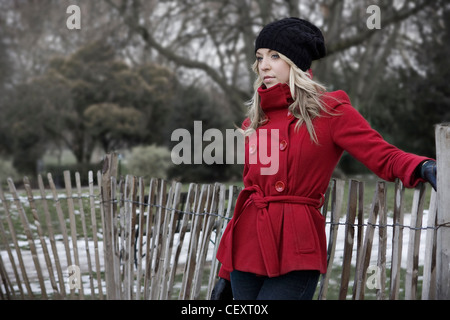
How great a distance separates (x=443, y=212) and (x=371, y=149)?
13.3 inches

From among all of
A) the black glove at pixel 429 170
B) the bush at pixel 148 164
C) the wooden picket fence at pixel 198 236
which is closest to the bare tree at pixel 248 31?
the bush at pixel 148 164

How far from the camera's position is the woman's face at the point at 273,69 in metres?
2.16

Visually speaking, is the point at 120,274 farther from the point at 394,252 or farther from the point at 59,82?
the point at 59,82

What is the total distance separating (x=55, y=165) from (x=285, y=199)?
50.3 ft

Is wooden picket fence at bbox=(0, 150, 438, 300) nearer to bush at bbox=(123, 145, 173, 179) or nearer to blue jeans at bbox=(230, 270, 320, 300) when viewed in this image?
blue jeans at bbox=(230, 270, 320, 300)

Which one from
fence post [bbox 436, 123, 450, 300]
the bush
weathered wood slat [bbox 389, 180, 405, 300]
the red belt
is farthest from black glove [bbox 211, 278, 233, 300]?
the bush

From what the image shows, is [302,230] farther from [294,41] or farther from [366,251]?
[294,41]

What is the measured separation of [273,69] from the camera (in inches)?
85.2

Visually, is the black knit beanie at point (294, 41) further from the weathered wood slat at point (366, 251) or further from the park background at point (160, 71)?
the park background at point (160, 71)

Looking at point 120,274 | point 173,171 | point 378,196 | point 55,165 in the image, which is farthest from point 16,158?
point 378,196

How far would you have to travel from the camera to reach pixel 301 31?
7.07 ft

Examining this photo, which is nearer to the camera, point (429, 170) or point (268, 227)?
point (429, 170)

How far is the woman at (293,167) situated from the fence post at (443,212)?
0.15ft

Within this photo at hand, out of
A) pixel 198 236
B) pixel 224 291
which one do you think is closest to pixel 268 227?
pixel 224 291
